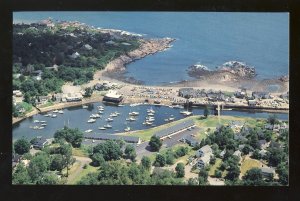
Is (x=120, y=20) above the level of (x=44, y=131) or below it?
above

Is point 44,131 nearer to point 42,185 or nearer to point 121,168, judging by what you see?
point 42,185

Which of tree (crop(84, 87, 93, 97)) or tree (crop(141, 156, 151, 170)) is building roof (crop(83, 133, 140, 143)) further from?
tree (crop(84, 87, 93, 97))

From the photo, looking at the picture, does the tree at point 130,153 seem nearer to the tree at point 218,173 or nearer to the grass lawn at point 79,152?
the grass lawn at point 79,152

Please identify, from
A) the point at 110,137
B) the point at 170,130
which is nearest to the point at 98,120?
the point at 110,137

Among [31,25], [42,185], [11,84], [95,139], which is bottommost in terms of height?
[42,185]
